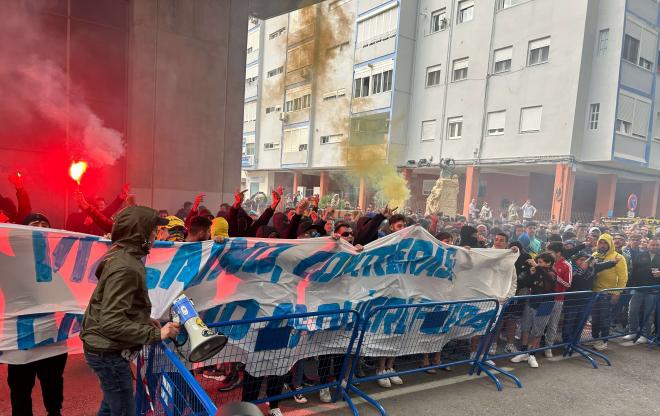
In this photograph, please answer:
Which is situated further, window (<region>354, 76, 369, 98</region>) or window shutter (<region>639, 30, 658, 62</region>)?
window (<region>354, 76, 369, 98</region>)

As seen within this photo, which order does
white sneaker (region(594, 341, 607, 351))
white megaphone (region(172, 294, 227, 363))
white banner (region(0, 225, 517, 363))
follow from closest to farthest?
white megaphone (region(172, 294, 227, 363))
white banner (region(0, 225, 517, 363))
white sneaker (region(594, 341, 607, 351))

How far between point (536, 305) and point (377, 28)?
2825 cm

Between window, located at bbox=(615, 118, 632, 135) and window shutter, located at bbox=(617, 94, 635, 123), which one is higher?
window shutter, located at bbox=(617, 94, 635, 123)

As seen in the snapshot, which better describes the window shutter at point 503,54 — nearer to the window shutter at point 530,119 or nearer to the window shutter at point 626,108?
the window shutter at point 530,119

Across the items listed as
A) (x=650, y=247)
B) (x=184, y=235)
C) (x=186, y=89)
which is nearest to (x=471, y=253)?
(x=184, y=235)

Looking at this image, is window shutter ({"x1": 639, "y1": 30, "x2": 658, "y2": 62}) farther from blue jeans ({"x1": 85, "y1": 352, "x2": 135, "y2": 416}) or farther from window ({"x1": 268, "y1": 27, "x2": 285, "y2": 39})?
blue jeans ({"x1": 85, "y1": 352, "x2": 135, "y2": 416})

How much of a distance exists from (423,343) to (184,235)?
2874mm

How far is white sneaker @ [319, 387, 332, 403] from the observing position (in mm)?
4289

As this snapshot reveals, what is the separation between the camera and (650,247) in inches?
307

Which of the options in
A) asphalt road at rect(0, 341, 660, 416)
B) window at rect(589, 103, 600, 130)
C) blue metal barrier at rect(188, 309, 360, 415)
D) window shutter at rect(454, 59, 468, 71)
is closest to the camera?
blue metal barrier at rect(188, 309, 360, 415)

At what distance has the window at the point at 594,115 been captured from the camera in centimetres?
2118

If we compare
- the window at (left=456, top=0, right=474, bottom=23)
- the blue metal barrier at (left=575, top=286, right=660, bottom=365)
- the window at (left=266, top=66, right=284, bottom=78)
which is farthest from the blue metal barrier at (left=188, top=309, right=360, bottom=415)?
the window at (left=266, top=66, right=284, bottom=78)

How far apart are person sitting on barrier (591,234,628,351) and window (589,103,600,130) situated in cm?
1704

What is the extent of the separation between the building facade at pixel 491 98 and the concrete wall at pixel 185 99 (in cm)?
1280
